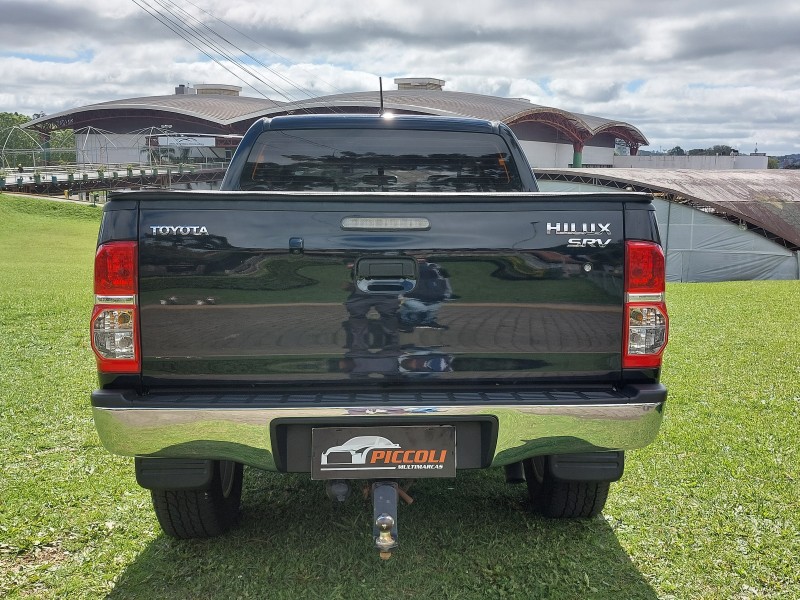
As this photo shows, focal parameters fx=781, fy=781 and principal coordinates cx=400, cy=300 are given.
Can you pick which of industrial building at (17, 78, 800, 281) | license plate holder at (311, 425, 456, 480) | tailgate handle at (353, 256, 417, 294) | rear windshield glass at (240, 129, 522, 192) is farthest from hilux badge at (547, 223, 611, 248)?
industrial building at (17, 78, 800, 281)

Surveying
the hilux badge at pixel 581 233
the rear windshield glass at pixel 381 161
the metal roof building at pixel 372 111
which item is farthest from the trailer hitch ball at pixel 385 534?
the metal roof building at pixel 372 111

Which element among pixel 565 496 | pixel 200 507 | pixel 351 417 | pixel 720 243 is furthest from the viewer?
pixel 720 243

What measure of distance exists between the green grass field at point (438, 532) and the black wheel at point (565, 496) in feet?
0.29

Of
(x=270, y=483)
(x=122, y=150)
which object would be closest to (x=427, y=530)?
(x=270, y=483)

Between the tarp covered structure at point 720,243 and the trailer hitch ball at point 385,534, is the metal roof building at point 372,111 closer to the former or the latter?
the tarp covered structure at point 720,243

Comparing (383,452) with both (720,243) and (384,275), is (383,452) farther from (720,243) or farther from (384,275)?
(720,243)

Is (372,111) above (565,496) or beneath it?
above

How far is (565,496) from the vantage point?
3730 mm

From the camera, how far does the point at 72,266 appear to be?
68.2 feet

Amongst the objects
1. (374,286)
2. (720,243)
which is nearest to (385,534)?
(374,286)

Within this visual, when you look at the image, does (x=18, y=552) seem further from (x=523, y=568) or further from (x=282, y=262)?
(x=523, y=568)

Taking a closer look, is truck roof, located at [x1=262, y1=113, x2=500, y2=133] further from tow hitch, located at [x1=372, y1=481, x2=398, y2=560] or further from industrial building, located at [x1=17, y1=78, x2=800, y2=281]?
industrial building, located at [x1=17, y1=78, x2=800, y2=281]

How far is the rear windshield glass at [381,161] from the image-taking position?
4422mm

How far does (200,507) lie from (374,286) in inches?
56.1
